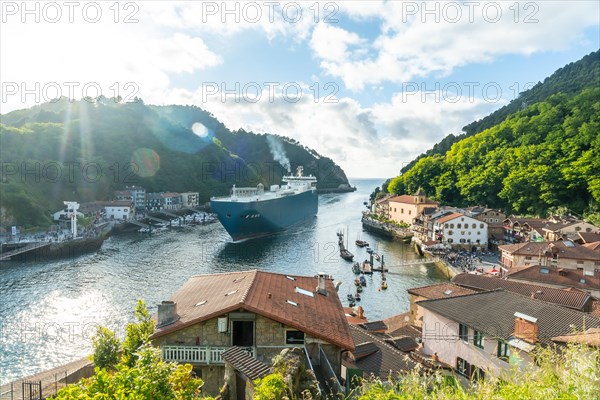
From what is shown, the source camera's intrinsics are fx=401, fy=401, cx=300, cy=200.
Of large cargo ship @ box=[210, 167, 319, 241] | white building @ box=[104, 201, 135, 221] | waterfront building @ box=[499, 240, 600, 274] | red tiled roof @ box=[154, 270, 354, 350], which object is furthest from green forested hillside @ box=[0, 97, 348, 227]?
waterfront building @ box=[499, 240, 600, 274]

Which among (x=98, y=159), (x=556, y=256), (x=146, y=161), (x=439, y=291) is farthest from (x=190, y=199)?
(x=439, y=291)

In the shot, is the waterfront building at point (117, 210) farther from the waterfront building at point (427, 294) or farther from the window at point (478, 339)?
the window at point (478, 339)

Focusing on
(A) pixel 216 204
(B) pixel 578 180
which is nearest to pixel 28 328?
(A) pixel 216 204

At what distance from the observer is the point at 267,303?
9.41 meters

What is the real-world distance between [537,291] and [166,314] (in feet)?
52.2

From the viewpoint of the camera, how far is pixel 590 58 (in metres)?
93.3

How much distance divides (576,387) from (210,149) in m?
117

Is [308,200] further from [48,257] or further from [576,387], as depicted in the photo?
[576,387]

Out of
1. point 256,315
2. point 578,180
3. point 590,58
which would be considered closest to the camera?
point 256,315

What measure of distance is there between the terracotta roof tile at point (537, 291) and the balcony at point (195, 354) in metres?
14.1

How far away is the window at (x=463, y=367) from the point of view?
11430 mm

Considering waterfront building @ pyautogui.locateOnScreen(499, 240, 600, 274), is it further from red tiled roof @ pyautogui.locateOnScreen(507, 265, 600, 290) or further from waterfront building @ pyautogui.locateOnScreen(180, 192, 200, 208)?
waterfront building @ pyautogui.locateOnScreen(180, 192, 200, 208)

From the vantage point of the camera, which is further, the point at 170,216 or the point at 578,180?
the point at 170,216

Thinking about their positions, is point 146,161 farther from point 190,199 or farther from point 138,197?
point 138,197
